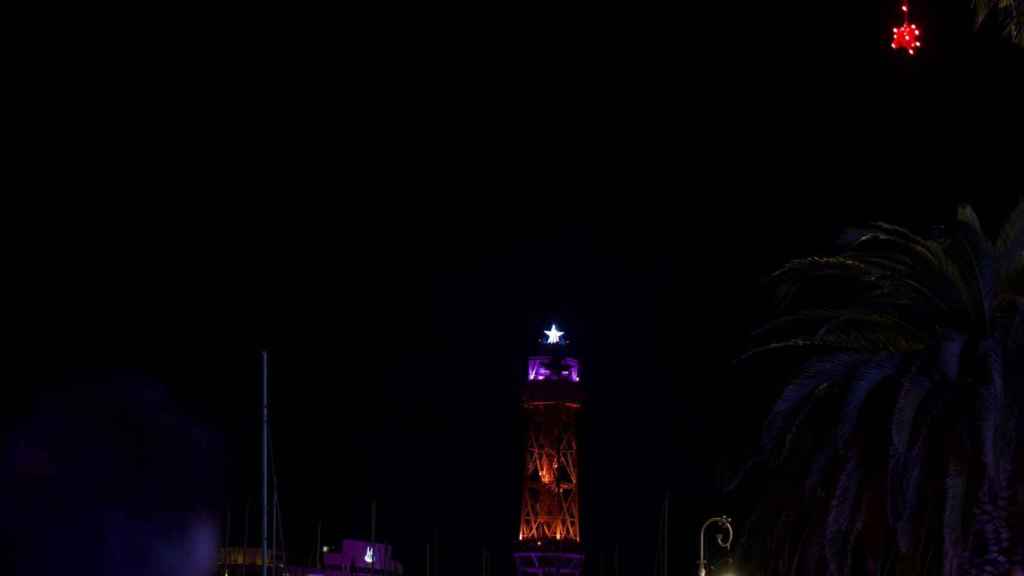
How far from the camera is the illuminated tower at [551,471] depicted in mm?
138250

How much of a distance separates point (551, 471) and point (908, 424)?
A: 119 m

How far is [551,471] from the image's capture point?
458 feet

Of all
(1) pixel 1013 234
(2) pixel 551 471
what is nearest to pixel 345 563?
(2) pixel 551 471

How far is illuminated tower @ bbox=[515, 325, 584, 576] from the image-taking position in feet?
454

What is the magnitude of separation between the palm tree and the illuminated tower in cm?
11425

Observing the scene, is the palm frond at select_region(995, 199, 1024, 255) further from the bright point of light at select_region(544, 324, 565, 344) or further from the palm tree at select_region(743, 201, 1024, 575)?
the bright point of light at select_region(544, 324, 565, 344)

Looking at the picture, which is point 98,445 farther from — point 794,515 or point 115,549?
point 794,515

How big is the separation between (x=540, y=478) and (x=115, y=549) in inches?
3545

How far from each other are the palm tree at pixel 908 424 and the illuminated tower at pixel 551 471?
375ft

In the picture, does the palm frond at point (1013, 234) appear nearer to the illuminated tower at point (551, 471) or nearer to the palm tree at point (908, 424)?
the palm tree at point (908, 424)

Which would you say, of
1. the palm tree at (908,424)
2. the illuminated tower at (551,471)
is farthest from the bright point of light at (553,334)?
the palm tree at (908,424)

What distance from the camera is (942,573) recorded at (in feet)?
73.2

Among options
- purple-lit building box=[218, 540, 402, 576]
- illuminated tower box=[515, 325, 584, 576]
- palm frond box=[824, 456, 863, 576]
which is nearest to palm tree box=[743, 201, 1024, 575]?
palm frond box=[824, 456, 863, 576]

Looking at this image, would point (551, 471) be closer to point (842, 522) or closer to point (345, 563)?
point (345, 563)
